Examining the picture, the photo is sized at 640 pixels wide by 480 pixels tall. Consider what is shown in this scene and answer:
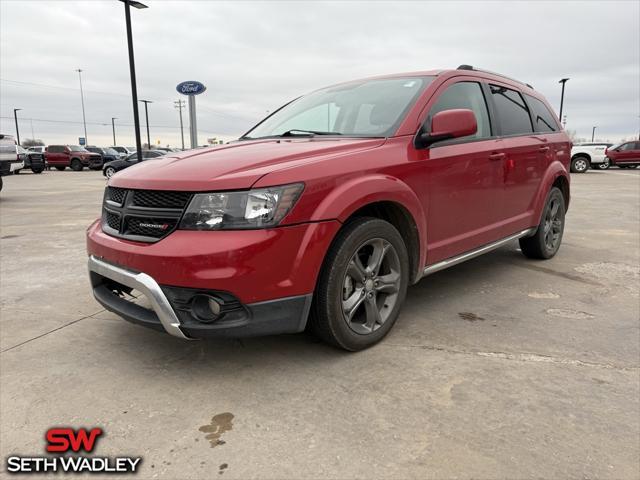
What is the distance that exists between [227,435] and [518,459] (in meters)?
1.19

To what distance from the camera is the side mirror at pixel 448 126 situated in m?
2.90

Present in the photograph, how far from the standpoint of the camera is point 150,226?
2416 millimetres

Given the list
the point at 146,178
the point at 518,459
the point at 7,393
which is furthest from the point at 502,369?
the point at 7,393

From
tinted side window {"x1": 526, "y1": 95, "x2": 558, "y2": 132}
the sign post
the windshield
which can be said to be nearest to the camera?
the windshield

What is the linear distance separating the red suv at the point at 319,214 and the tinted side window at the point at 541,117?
2.92ft

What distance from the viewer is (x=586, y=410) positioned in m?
2.15

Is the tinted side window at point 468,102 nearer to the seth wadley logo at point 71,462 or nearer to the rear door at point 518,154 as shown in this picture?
the rear door at point 518,154

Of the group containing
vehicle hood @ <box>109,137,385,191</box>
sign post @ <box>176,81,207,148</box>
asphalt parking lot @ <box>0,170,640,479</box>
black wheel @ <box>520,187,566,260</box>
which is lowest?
asphalt parking lot @ <box>0,170,640,479</box>

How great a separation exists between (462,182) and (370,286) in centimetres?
116

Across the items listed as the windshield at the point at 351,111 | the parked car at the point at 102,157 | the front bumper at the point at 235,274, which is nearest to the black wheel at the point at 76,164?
the parked car at the point at 102,157

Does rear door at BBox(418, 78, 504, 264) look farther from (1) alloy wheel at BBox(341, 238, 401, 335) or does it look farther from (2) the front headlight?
(2) the front headlight

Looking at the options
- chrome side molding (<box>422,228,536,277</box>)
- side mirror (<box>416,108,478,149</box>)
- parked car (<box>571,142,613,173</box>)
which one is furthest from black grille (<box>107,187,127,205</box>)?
parked car (<box>571,142,613,173</box>)

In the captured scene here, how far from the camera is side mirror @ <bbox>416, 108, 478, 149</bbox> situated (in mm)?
2900

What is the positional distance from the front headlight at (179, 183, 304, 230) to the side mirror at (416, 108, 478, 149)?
1.19 meters
